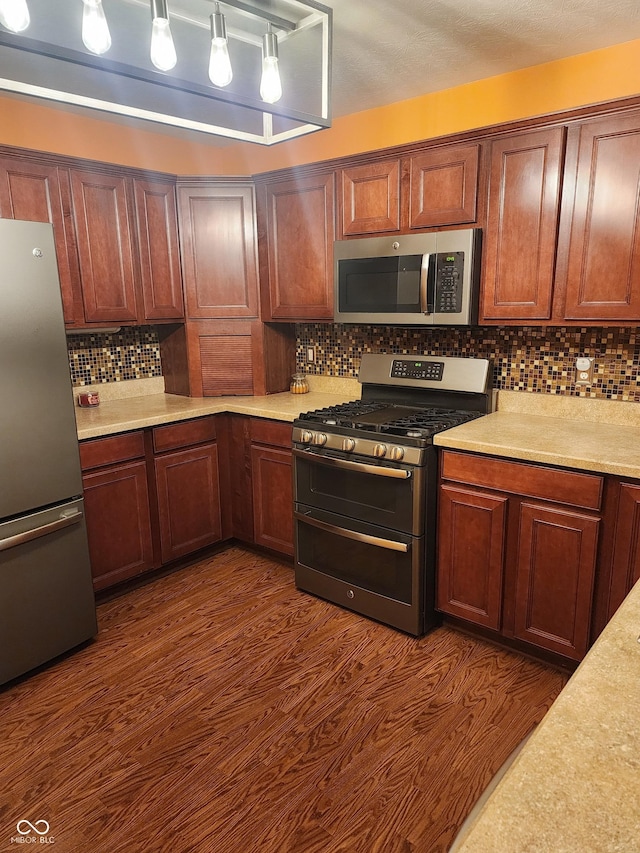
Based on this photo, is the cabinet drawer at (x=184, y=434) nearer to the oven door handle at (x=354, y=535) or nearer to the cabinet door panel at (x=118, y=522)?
the cabinet door panel at (x=118, y=522)

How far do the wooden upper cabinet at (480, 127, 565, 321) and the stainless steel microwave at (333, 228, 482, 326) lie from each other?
89mm

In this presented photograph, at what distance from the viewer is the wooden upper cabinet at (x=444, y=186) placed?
8.18 ft

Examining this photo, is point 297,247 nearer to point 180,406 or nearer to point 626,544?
point 180,406

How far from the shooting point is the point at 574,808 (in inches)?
24.8

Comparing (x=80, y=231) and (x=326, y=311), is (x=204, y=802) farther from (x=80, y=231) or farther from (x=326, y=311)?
(x=80, y=231)

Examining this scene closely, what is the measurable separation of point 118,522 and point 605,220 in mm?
2565

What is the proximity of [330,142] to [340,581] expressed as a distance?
245cm

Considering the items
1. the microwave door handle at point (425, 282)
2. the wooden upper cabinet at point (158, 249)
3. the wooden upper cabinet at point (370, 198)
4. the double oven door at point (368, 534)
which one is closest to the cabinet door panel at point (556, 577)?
the double oven door at point (368, 534)

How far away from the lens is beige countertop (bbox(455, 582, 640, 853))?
593mm

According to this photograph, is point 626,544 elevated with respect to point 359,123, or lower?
lower

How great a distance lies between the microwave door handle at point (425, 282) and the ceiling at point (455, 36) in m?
0.82

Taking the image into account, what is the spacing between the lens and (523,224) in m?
2.40

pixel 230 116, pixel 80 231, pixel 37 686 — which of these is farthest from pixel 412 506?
pixel 230 116

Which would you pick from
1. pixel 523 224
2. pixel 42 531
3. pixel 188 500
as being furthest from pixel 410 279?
pixel 42 531
